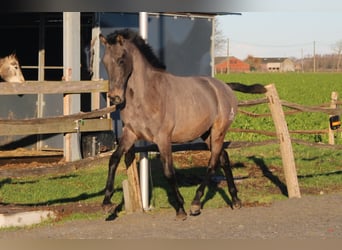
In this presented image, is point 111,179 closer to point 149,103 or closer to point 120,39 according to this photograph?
point 149,103

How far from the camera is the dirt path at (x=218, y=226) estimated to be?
6.89 meters

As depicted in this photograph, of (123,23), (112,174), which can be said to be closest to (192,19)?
(123,23)

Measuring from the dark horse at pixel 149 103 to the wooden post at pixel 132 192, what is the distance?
183 millimetres

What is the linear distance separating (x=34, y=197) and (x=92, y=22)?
5813mm

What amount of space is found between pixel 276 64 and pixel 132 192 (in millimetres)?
111917

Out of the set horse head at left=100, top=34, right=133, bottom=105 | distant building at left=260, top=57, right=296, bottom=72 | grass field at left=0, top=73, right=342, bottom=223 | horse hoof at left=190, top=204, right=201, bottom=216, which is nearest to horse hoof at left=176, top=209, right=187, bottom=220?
horse hoof at left=190, top=204, right=201, bottom=216

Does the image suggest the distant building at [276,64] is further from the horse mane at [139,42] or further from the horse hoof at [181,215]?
the horse hoof at [181,215]

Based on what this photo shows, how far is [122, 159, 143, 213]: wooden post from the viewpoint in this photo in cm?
848

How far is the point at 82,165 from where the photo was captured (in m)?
8.64

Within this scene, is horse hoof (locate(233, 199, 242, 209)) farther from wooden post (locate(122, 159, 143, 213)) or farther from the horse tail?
the horse tail

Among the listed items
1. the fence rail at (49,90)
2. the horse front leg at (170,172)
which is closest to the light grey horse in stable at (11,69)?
the fence rail at (49,90)

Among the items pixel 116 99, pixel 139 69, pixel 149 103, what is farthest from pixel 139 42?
pixel 116 99

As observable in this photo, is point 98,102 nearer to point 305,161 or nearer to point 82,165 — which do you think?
point 305,161

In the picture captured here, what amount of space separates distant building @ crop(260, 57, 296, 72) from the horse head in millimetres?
111602
